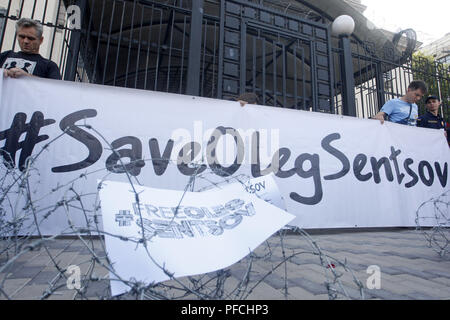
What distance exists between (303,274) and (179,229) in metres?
1.01

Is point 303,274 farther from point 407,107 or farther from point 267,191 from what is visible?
point 407,107

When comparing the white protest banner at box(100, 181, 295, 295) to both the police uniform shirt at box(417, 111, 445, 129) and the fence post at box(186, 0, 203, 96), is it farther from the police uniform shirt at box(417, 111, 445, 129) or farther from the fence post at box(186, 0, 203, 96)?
the police uniform shirt at box(417, 111, 445, 129)

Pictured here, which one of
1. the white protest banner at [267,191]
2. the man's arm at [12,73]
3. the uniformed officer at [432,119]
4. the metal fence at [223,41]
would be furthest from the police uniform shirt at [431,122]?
the man's arm at [12,73]

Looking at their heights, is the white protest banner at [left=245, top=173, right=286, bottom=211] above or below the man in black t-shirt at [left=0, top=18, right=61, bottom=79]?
below

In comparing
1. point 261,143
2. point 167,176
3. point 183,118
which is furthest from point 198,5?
point 167,176

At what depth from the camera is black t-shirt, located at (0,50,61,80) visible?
9.62 feet

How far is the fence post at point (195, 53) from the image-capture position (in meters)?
3.86

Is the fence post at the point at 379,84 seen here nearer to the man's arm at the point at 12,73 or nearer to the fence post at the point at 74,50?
the fence post at the point at 74,50

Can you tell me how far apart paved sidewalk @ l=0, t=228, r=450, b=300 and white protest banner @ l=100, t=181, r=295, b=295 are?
0.10 metres

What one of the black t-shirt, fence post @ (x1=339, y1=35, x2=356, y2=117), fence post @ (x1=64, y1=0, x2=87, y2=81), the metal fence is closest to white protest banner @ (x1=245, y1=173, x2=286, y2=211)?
the metal fence

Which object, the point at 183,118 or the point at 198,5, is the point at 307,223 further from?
the point at 198,5

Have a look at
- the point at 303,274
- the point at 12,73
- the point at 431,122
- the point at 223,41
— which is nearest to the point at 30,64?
the point at 12,73

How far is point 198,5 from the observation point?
13.1 ft
